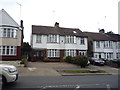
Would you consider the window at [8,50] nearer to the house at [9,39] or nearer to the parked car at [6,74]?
the house at [9,39]

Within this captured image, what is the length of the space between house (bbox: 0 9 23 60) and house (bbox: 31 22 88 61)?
529cm

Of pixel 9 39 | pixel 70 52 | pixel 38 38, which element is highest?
pixel 38 38

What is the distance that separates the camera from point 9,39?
1001 inches

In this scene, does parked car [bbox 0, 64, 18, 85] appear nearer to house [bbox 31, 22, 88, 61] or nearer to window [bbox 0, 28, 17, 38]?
window [bbox 0, 28, 17, 38]

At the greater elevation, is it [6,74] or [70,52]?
[70,52]

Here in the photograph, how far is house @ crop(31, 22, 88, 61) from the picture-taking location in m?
31.5

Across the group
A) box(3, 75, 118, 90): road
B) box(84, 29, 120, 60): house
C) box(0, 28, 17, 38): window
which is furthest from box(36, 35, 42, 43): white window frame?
box(3, 75, 118, 90): road

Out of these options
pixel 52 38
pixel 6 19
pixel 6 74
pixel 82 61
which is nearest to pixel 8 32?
pixel 6 19

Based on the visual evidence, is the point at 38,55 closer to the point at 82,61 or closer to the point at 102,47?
the point at 82,61

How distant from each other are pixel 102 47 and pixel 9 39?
22.1 m

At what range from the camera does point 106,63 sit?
100 feet

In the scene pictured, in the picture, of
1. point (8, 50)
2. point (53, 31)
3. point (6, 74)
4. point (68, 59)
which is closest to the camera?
point (6, 74)

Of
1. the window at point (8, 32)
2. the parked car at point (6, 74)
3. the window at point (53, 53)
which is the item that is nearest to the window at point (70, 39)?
the window at point (53, 53)

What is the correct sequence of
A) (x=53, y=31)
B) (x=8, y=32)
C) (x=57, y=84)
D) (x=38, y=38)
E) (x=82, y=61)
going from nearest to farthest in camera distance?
(x=57, y=84) → (x=82, y=61) → (x=8, y=32) → (x=38, y=38) → (x=53, y=31)
